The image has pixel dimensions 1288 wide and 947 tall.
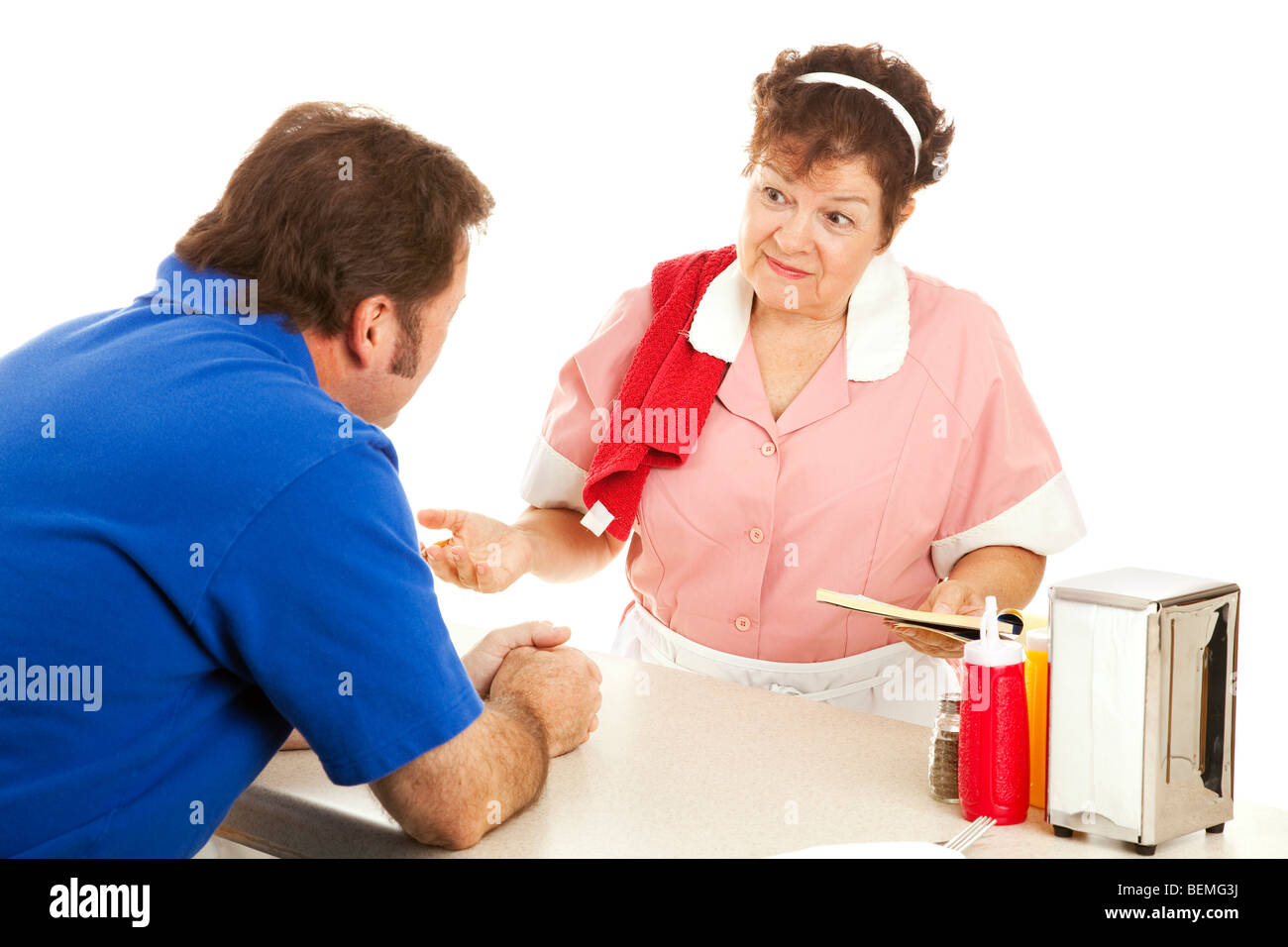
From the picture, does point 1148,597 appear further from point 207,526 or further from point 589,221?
point 589,221

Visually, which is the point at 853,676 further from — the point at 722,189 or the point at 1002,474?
the point at 722,189

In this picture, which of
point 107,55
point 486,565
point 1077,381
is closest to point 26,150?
point 107,55

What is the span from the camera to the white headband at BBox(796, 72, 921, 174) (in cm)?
185

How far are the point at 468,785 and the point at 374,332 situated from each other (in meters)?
0.49

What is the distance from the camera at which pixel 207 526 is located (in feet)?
3.63

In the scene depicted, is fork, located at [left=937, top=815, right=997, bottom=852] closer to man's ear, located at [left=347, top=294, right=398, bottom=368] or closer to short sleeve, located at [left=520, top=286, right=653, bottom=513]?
man's ear, located at [left=347, top=294, right=398, bottom=368]

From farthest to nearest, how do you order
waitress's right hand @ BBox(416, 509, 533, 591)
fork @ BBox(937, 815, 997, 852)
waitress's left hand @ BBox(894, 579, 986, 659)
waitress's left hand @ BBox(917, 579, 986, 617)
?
waitress's right hand @ BBox(416, 509, 533, 591) → waitress's left hand @ BBox(917, 579, 986, 617) → waitress's left hand @ BBox(894, 579, 986, 659) → fork @ BBox(937, 815, 997, 852)

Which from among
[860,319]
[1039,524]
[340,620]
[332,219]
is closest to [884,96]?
[860,319]

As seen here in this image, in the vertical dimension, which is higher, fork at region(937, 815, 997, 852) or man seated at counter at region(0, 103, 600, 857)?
man seated at counter at region(0, 103, 600, 857)

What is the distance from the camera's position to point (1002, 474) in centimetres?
195

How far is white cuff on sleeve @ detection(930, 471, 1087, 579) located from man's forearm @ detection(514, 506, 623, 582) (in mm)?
591

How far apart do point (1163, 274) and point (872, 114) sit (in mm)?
1717

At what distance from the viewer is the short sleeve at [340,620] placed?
3.67 feet

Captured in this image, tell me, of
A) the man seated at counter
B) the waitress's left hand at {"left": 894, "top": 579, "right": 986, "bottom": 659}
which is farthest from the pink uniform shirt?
the man seated at counter
